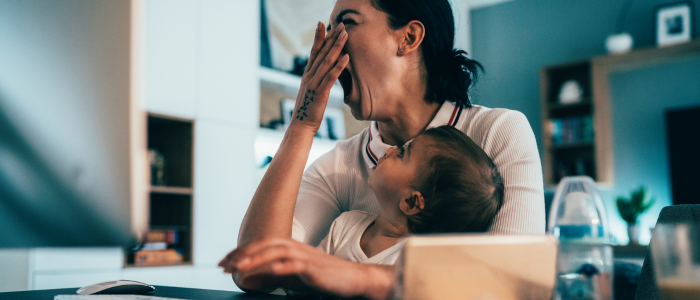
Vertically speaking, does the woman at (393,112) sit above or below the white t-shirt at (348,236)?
above

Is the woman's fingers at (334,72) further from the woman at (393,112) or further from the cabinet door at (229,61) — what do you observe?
the cabinet door at (229,61)

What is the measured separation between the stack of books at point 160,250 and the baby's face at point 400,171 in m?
2.11

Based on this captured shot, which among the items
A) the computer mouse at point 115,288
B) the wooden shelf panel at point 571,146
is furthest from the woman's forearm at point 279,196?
the wooden shelf panel at point 571,146

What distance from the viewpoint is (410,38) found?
1.14 metres

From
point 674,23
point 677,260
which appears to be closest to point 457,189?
point 677,260

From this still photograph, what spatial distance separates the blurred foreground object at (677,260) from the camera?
363 millimetres

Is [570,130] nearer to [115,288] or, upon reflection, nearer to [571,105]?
[571,105]

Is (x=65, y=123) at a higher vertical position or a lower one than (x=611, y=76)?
lower

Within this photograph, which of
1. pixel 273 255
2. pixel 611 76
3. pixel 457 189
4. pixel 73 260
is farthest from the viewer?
pixel 611 76

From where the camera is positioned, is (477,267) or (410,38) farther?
(410,38)

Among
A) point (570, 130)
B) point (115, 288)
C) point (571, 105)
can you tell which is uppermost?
point (571, 105)

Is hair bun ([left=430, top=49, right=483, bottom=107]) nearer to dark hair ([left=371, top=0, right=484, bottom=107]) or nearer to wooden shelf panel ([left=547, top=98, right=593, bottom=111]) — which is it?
dark hair ([left=371, top=0, right=484, bottom=107])

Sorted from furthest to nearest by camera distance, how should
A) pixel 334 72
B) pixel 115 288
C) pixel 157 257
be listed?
pixel 157 257 → pixel 334 72 → pixel 115 288

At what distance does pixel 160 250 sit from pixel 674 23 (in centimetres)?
425
